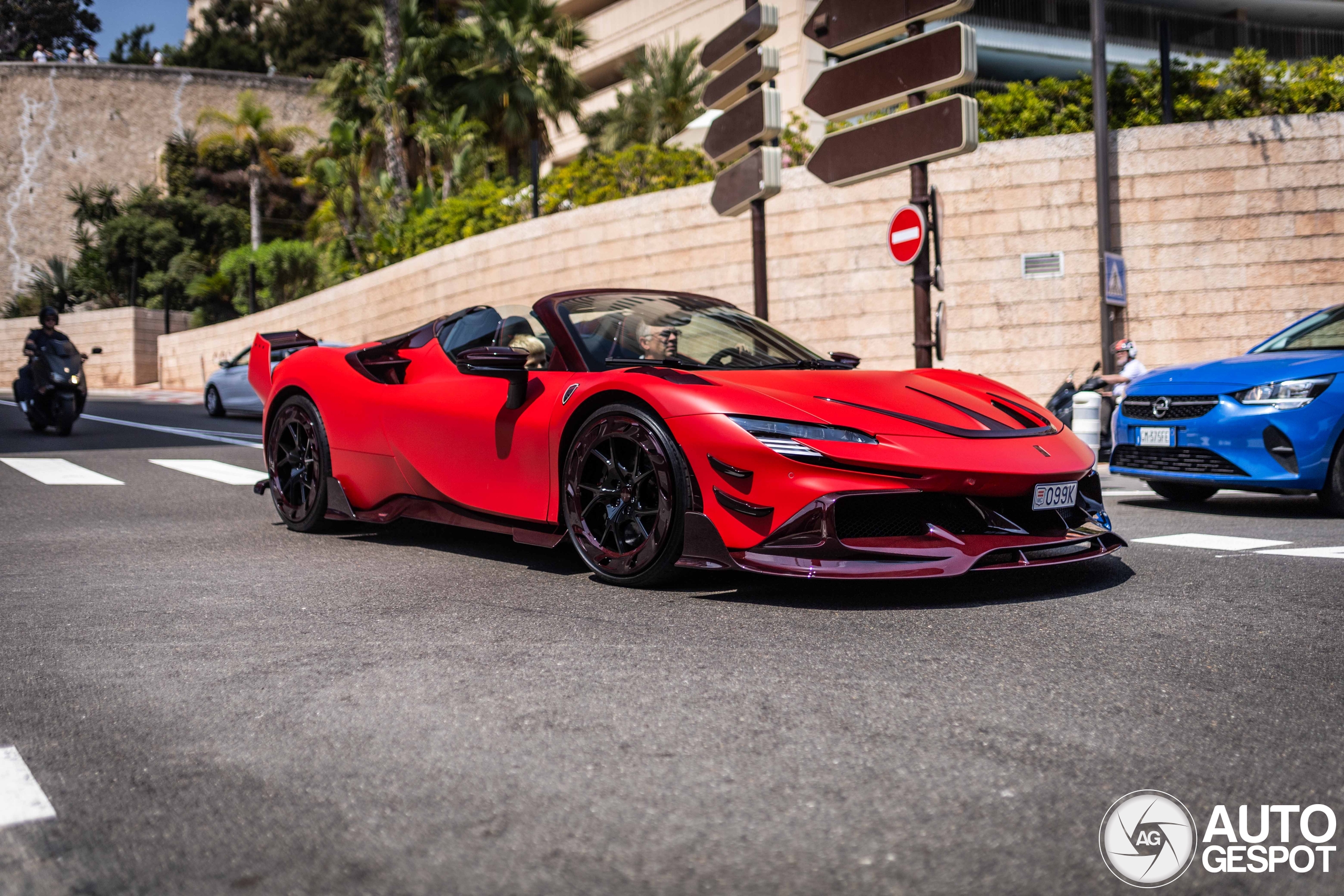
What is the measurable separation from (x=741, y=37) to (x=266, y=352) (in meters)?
7.40

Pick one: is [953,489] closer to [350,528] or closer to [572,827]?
[572,827]

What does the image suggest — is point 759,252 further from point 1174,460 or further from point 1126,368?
point 1174,460

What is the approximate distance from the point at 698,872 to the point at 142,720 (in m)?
1.62

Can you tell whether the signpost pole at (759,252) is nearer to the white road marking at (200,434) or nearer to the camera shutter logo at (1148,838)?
the white road marking at (200,434)

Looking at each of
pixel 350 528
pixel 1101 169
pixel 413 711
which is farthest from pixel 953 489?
pixel 1101 169

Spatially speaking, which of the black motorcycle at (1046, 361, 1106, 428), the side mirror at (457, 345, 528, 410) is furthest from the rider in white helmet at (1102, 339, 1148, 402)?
the side mirror at (457, 345, 528, 410)

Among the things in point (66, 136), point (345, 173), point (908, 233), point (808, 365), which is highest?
point (66, 136)

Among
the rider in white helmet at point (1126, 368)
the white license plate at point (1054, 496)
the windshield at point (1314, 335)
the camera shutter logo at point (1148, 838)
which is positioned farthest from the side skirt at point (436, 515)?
the rider in white helmet at point (1126, 368)

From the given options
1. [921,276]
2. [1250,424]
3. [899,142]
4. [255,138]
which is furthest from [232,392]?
[255,138]

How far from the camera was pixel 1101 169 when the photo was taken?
15.7 m

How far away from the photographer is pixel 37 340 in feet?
50.6

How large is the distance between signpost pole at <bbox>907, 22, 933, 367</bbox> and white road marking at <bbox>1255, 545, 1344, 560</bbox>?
5.41 m

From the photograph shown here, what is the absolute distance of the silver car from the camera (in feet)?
68.1

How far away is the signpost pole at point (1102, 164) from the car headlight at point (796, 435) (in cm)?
1196
